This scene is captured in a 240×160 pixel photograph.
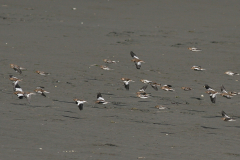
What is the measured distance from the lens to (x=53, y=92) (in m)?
14.7

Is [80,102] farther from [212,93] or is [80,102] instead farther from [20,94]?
[212,93]

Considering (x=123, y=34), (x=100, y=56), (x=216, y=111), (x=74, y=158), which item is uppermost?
(x=123, y=34)

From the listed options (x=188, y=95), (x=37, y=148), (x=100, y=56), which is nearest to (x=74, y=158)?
(x=37, y=148)

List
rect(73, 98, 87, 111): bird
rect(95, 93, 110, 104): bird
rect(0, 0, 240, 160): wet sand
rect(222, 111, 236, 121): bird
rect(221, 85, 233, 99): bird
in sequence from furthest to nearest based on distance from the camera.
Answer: rect(221, 85, 233, 99): bird
rect(95, 93, 110, 104): bird
rect(73, 98, 87, 111): bird
rect(222, 111, 236, 121): bird
rect(0, 0, 240, 160): wet sand

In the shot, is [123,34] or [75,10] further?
[75,10]

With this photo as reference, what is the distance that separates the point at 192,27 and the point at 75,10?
5634mm

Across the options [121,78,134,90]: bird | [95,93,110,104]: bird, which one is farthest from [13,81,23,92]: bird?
[121,78,134,90]: bird

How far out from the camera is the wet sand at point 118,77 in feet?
34.1

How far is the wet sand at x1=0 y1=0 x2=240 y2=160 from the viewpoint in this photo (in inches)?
409

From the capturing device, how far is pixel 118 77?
55.2ft

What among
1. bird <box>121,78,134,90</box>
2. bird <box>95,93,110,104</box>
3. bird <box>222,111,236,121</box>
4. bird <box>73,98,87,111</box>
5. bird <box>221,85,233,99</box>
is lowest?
bird <box>222,111,236,121</box>

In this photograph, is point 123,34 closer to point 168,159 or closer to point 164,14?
point 164,14

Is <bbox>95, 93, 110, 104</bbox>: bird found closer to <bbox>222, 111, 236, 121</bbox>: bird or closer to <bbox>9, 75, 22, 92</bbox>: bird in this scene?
<bbox>9, 75, 22, 92</bbox>: bird

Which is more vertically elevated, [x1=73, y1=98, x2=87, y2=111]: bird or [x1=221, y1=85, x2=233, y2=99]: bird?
[x1=221, y1=85, x2=233, y2=99]: bird
